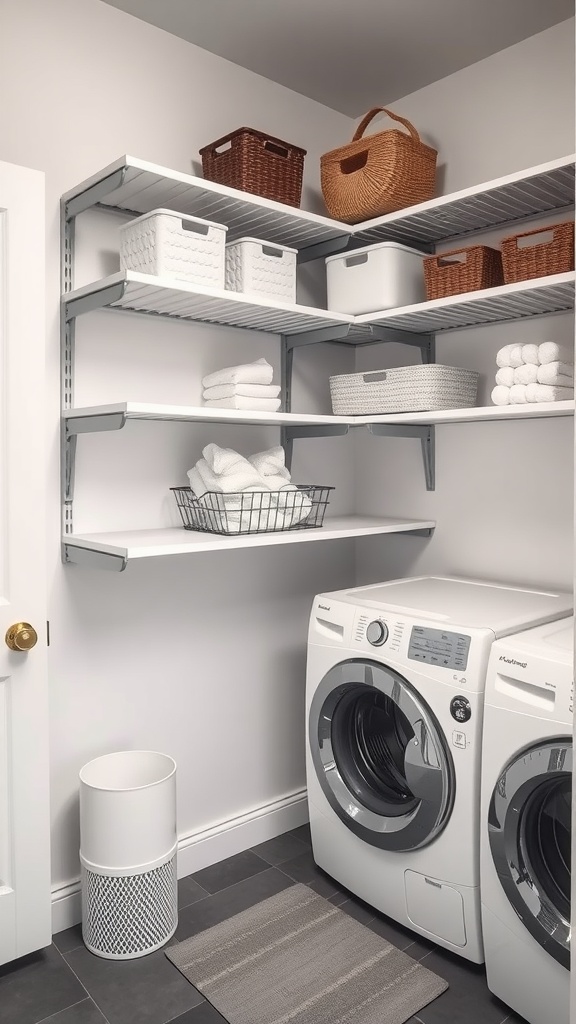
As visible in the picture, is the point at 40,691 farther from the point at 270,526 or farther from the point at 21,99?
the point at 21,99

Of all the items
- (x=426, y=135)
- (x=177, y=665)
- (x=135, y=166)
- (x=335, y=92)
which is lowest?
(x=177, y=665)

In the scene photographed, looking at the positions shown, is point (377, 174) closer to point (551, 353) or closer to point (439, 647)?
point (551, 353)

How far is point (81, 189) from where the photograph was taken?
198cm

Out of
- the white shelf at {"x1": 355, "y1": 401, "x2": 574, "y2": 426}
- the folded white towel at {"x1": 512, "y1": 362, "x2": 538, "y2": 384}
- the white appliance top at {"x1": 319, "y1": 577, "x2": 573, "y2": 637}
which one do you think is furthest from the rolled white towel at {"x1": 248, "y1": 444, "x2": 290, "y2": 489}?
the folded white towel at {"x1": 512, "y1": 362, "x2": 538, "y2": 384}

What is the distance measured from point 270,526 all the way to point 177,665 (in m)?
0.56

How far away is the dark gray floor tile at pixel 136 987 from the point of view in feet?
5.96

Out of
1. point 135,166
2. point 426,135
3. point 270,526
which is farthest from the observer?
point 426,135

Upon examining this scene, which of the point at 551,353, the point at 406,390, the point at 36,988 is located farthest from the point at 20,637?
the point at 551,353

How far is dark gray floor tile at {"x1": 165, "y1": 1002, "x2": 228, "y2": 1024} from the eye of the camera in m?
1.79

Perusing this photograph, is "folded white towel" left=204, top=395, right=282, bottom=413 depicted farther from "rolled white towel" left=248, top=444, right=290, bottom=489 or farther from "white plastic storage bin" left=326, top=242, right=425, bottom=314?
"white plastic storage bin" left=326, top=242, right=425, bottom=314

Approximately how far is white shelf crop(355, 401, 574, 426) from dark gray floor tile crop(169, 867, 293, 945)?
4.81 ft

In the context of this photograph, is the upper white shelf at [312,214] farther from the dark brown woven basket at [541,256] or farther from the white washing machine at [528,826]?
the white washing machine at [528,826]

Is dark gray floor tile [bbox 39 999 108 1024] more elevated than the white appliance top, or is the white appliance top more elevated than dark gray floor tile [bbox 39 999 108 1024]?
the white appliance top

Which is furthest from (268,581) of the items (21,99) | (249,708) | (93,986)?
(21,99)
